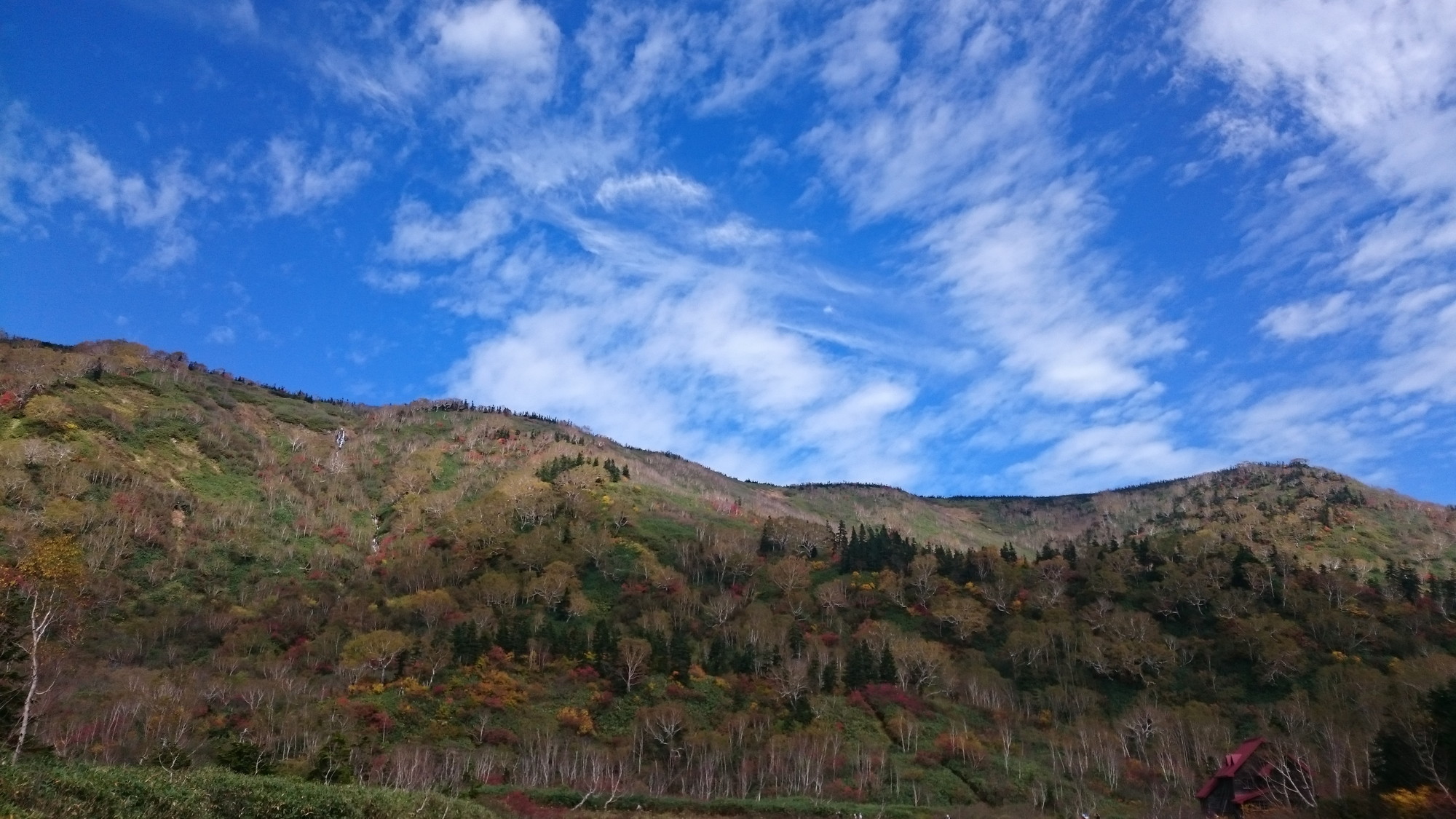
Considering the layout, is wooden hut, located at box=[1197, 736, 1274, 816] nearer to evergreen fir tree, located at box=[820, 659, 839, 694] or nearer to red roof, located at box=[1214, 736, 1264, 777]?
red roof, located at box=[1214, 736, 1264, 777]

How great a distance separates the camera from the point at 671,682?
3952 inches

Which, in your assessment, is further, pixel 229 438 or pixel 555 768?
pixel 229 438

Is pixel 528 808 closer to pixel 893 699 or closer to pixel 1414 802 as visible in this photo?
pixel 893 699

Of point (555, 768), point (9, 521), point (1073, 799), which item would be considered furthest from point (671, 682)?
point (9, 521)

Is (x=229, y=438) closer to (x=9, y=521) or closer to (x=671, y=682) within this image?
(x=9, y=521)

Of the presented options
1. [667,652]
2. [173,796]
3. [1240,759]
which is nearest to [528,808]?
[173,796]

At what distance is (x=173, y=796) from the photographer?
1917 cm

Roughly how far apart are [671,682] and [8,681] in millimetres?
69346

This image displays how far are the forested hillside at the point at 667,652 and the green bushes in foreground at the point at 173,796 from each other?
876 inches

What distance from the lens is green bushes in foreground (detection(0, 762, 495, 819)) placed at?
15227 millimetres

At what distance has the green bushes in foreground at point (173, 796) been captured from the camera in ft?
50.0

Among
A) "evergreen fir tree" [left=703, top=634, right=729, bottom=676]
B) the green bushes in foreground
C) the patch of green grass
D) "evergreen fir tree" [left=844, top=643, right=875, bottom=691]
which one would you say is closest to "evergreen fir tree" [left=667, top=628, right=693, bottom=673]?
"evergreen fir tree" [left=703, top=634, right=729, bottom=676]

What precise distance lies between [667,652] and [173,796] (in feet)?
298

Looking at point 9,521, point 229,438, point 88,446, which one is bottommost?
point 9,521
